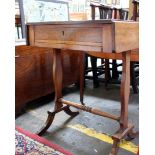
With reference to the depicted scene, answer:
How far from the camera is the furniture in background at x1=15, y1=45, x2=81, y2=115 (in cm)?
186

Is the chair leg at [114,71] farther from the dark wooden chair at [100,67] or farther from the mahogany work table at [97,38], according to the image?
the mahogany work table at [97,38]

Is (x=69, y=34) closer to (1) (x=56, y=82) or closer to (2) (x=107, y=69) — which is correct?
(1) (x=56, y=82)

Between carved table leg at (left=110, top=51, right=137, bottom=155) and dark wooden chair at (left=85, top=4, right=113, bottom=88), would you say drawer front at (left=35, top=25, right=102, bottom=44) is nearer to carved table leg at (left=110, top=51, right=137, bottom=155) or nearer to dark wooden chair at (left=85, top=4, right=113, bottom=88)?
carved table leg at (left=110, top=51, right=137, bottom=155)

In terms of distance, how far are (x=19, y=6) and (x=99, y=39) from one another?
1.38 meters

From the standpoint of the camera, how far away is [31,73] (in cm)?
199

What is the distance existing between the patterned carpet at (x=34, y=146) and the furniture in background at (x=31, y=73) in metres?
0.44

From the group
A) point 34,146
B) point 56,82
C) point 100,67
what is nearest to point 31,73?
point 56,82

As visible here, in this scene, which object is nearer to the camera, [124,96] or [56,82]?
[124,96]

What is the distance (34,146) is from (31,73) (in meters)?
0.77

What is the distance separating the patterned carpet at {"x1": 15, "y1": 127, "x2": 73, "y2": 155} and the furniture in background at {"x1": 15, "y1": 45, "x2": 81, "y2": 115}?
1.44 feet
